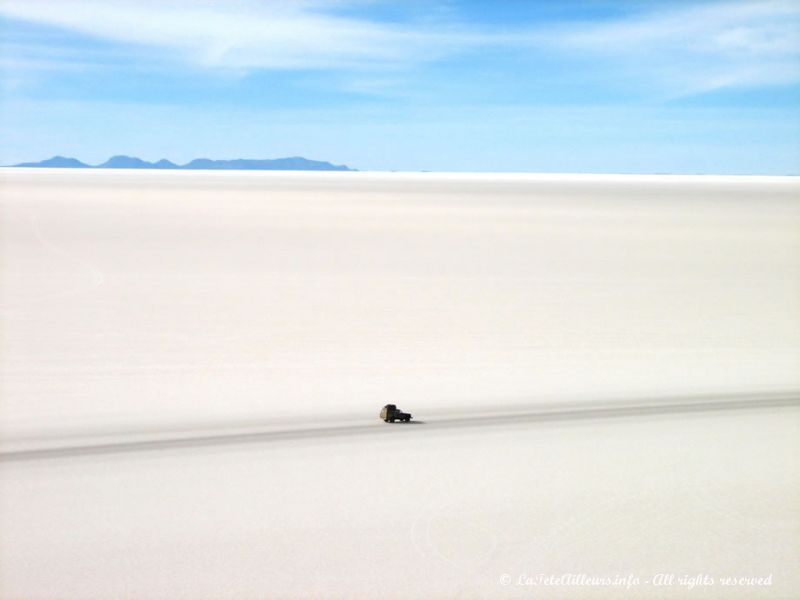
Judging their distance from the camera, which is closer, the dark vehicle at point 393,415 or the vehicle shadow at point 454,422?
the vehicle shadow at point 454,422

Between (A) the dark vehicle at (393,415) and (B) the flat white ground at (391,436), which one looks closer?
(B) the flat white ground at (391,436)

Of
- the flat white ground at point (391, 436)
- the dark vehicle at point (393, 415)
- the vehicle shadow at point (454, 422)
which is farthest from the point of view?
the dark vehicle at point (393, 415)

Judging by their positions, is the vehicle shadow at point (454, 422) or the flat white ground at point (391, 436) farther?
the vehicle shadow at point (454, 422)

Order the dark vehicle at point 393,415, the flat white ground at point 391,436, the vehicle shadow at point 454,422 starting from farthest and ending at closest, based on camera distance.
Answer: the dark vehicle at point 393,415, the vehicle shadow at point 454,422, the flat white ground at point 391,436

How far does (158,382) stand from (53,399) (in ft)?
2.63

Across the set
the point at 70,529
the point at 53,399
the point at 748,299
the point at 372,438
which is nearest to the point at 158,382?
→ the point at 53,399

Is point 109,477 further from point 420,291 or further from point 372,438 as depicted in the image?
point 420,291

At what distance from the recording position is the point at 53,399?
6625 mm

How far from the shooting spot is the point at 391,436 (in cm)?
566

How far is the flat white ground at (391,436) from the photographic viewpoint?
389 cm

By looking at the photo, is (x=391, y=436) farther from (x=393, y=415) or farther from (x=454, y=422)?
(x=454, y=422)

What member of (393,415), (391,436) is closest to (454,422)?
(393,415)

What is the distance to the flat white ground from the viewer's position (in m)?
3.89

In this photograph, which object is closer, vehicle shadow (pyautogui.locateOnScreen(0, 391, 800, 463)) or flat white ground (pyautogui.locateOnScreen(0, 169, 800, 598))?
flat white ground (pyautogui.locateOnScreen(0, 169, 800, 598))
